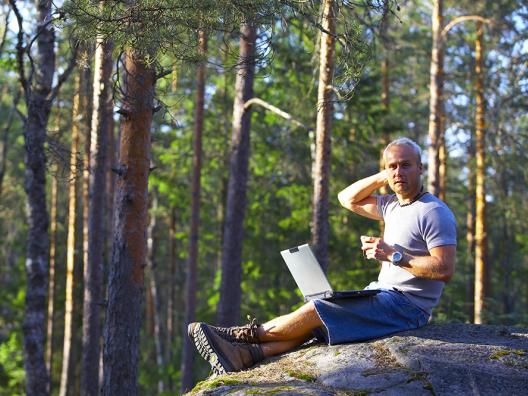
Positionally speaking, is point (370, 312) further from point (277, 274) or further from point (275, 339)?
point (277, 274)

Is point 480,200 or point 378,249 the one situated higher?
point 480,200

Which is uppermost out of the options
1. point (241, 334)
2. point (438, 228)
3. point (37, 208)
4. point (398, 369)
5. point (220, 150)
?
point (220, 150)

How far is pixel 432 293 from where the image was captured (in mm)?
5918

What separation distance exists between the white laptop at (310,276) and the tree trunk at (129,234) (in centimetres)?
213

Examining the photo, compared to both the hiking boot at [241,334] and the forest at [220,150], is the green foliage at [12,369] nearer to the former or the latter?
the forest at [220,150]

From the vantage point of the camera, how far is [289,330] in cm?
615

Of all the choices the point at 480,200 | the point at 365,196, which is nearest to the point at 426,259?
the point at 365,196

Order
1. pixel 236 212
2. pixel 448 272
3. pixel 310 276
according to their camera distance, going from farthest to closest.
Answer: pixel 236 212 < pixel 310 276 < pixel 448 272

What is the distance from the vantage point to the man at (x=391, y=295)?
5.62 meters

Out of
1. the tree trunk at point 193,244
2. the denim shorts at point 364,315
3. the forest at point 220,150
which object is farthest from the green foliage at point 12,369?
the denim shorts at point 364,315

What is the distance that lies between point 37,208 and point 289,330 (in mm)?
5707

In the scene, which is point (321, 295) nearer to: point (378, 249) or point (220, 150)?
point (378, 249)

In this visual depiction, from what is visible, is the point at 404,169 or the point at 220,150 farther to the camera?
the point at 220,150

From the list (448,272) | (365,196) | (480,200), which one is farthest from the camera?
(480,200)
